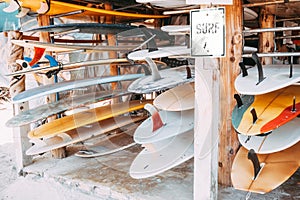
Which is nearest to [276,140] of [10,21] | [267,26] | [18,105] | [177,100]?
[177,100]

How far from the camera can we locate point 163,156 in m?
2.00

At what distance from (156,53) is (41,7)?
1244mm

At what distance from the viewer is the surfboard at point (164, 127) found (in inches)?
76.0

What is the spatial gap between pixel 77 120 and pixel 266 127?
5.61 feet

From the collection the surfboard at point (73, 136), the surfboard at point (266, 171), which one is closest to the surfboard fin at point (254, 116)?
the surfboard at point (266, 171)

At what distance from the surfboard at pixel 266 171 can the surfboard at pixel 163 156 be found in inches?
12.4

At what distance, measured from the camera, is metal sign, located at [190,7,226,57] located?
1.52 meters

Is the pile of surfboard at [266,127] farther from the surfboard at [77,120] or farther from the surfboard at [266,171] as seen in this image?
the surfboard at [77,120]

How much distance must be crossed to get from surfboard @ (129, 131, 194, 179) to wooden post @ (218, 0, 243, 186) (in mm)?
242

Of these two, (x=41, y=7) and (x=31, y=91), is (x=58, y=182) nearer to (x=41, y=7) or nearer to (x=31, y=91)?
(x=31, y=91)

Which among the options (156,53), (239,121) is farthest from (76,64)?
(239,121)

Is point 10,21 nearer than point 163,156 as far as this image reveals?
No

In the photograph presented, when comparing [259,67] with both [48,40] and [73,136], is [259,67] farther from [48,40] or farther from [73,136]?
[48,40]

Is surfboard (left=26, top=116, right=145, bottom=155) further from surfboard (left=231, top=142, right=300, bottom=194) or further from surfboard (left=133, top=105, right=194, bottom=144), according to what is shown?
surfboard (left=231, top=142, right=300, bottom=194)
